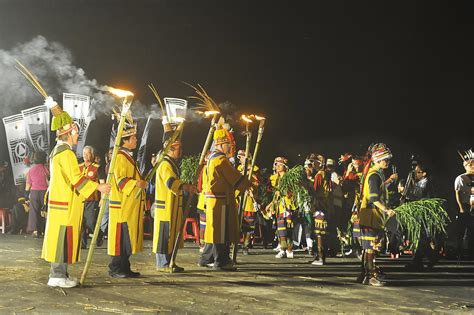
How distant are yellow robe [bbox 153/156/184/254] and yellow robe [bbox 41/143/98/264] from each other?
1707 mm

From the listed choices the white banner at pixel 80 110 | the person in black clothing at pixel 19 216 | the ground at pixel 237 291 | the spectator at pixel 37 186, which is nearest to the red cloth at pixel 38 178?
the spectator at pixel 37 186

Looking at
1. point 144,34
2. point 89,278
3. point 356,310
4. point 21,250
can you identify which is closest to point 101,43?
point 144,34

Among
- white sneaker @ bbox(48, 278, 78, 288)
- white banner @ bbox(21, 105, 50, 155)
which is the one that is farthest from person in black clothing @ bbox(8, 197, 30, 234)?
white sneaker @ bbox(48, 278, 78, 288)

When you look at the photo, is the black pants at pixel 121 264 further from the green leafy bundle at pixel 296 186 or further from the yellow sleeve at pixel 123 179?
the green leafy bundle at pixel 296 186

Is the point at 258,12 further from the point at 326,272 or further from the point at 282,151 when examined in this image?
the point at 326,272

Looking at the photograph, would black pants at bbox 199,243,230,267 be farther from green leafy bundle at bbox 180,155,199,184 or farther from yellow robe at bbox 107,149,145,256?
green leafy bundle at bbox 180,155,199,184

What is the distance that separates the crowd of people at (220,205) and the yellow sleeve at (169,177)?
1 centimetres

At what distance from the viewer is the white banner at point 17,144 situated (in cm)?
1329

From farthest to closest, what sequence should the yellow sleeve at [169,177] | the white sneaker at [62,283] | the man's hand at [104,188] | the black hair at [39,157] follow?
1. the black hair at [39,157]
2. the yellow sleeve at [169,177]
3. the white sneaker at [62,283]
4. the man's hand at [104,188]

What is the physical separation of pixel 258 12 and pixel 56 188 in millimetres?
10109

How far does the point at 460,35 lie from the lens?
14.0m

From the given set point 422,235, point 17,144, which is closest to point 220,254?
point 422,235

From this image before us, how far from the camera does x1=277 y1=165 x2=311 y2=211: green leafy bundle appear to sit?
952cm

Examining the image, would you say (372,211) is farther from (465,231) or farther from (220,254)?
(465,231)
